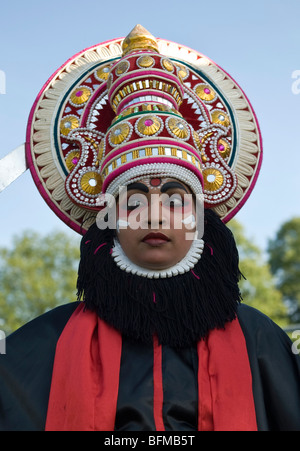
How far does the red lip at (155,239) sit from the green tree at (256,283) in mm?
10379

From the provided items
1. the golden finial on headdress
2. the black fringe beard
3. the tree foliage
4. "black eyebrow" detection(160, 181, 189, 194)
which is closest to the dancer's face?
"black eyebrow" detection(160, 181, 189, 194)

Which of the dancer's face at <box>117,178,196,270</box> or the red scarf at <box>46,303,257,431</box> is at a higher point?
the dancer's face at <box>117,178,196,270</box>

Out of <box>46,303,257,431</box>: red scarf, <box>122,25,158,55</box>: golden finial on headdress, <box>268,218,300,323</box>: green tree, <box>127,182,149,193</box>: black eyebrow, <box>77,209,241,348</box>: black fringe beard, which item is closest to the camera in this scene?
<box>46,303,257,431</box>: red scarf

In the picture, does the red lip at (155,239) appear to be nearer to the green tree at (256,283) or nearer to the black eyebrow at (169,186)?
the black eyebrow at (169,186)

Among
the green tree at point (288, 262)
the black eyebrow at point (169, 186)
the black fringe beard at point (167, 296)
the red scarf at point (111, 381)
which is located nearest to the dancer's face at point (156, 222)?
the black eyebrow at point (169, 186)

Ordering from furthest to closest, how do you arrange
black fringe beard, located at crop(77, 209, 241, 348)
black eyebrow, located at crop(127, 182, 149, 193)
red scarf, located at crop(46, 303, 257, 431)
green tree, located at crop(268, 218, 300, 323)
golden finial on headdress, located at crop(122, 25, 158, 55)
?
green tree, located at crop(268, 218, 300, 323) → golden finial on headdress, located at crop(122, 25, 158, 55) → black eyebrow, located at crop(127, 182, 149, 193) → black fringe beard, located at crop(77, 209, 241, 348) → red scarf, located at crop(46, 303, 257, 431)

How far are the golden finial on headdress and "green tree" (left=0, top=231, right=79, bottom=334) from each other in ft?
31.9

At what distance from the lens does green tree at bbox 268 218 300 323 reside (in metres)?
18.0

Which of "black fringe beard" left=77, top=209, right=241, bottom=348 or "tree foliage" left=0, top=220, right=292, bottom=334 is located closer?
"black fringe beard" left=77, top=209, right=241, bottom=348

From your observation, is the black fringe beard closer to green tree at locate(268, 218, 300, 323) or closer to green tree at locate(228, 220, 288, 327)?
green tree at locate(228, 220, 288, 327)

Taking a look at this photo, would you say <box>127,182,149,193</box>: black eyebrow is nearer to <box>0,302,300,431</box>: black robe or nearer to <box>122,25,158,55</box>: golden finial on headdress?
<box>0,302,300,431</box>: black robe

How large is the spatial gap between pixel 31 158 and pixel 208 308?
150 centimetres

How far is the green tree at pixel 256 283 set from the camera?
12.8 m

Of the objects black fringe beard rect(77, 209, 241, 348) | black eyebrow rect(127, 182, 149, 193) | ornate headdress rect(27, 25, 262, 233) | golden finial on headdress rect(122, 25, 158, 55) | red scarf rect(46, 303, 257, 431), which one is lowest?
red scarf rect(46, 303, 257, 431)
